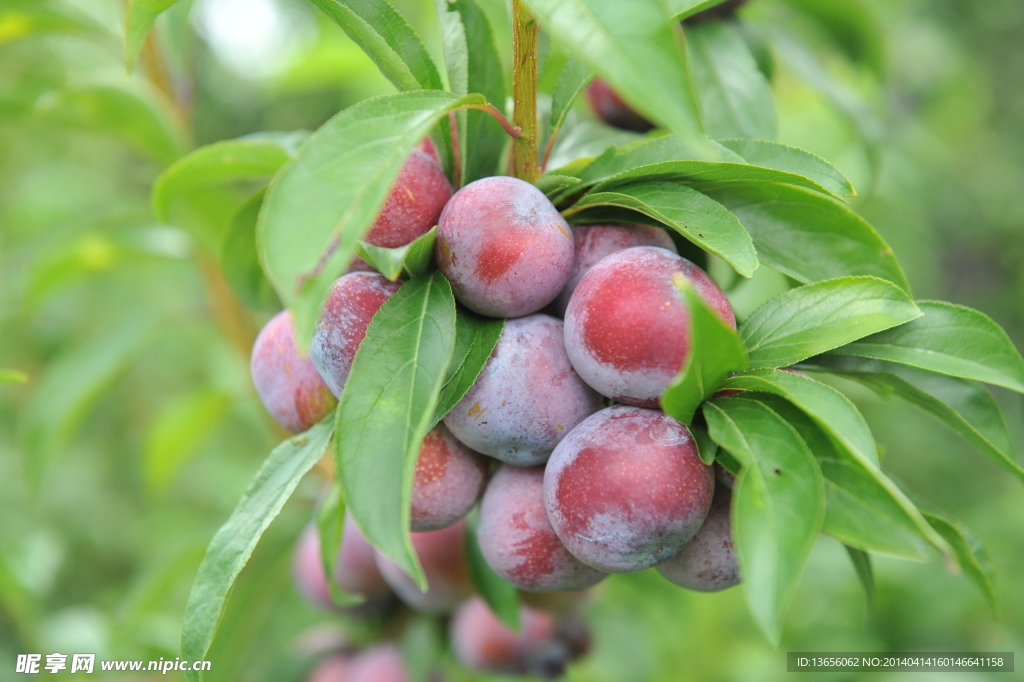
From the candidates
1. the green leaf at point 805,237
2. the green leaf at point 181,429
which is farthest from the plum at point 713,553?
the green leaf at point 181,429

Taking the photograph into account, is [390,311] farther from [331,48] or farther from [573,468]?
[331,48]

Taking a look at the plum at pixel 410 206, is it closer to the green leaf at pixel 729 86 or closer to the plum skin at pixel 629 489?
the plum skin at pixel 629 489

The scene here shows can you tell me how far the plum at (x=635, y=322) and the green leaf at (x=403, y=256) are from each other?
129mm

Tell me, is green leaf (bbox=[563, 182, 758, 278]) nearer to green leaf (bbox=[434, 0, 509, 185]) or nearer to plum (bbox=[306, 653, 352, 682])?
green leaf (bbox=[434, 0, 509, 185])

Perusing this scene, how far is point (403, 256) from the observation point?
50cm

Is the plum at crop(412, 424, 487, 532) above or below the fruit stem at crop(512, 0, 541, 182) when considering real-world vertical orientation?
below

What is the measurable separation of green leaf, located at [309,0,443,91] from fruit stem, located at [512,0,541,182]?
0.07 metres

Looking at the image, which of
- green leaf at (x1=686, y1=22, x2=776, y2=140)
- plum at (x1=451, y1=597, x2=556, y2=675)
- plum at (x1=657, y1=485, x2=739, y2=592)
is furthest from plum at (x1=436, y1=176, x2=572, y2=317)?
plum at (x1=451, y1=597, x2=556, y2=675)

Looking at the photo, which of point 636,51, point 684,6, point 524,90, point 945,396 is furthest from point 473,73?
point 945,396

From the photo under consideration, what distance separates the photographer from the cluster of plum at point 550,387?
0.54 m

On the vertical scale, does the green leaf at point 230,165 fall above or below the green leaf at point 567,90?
below

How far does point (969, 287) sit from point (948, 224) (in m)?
0.53

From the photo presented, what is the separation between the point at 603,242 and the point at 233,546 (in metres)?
0.40

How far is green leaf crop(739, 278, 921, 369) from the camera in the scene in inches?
21.0
